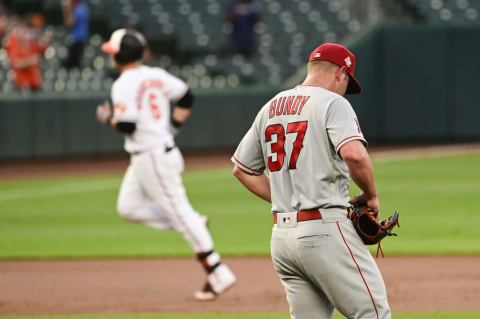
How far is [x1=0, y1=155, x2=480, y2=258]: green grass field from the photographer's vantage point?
9.41 metres

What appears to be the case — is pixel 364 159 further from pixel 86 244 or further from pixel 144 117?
pixel 86 244

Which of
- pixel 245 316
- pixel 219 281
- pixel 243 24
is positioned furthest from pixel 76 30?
pixel 245 316

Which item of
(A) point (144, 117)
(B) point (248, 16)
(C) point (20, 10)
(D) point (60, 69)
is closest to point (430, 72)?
(B) point (248, 16)

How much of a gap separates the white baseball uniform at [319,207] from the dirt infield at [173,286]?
2.42 meters

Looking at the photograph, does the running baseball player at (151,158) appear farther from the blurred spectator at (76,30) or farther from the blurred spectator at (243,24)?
the blurred spectator at (243,24)

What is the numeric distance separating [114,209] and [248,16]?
8813 mm

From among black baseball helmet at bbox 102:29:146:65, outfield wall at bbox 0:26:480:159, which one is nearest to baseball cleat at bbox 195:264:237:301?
black baseball helmet at bbox 102:29:146:65

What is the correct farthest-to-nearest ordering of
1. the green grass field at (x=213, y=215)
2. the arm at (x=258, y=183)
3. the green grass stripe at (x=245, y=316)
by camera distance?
1. the green grass field at (x=213, y=215)
2. the green grass stripe at (x=245, y=316)
3. the arm at (x=258, y=183)

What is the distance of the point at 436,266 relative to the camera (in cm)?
823

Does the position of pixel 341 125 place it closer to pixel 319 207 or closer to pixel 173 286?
pixel 319 207

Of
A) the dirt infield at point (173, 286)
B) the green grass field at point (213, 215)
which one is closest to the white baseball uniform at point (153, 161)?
the dirt infield at point (173, 286)

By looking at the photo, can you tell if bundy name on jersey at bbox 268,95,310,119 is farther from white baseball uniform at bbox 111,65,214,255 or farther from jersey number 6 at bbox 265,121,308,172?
white baseball uniform at bbox 111,65,214,255

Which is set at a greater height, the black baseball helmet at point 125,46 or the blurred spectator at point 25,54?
the black baseball helmet at point 125,46

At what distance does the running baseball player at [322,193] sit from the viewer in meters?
4.02
